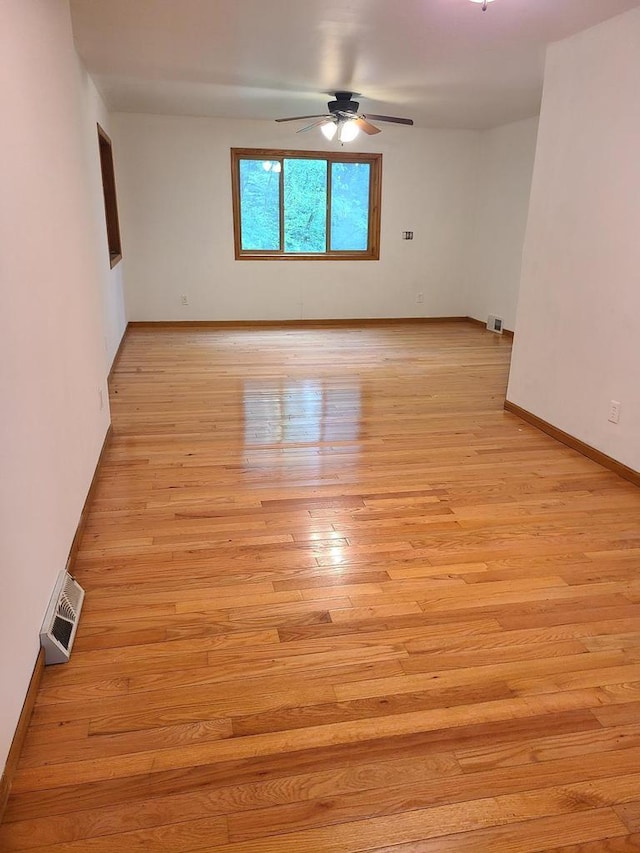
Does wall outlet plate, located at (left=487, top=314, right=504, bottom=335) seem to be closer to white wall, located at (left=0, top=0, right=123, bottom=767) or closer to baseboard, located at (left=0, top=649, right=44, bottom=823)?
white wall, located at (left=0, top=0, right=123, bottom=767)

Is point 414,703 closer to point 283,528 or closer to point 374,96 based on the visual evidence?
point 283,528

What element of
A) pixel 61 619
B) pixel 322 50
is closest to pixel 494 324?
pixel 322 50

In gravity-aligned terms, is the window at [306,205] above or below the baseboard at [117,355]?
above

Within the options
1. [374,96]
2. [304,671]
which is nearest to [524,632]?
[304,671]

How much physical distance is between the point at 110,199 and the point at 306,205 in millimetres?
2335

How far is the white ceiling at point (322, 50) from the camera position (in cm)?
333

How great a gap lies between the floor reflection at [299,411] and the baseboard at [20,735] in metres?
2.18

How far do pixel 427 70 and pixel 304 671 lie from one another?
4515 millimetres

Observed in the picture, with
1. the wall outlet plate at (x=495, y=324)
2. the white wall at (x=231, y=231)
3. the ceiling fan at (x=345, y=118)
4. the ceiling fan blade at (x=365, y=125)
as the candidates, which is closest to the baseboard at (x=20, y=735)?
the ceiling fan at (x=345, y=118)

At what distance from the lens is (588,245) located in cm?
364

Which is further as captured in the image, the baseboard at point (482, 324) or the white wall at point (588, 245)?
the baseboard at point (482, 324)

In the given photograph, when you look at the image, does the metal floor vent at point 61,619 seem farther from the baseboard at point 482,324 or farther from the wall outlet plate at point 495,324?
Answer: the wall outlet plate at point 495,324

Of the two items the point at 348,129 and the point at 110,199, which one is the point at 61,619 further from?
the point at 110,199

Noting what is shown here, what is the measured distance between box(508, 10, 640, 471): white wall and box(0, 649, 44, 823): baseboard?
3.03 m
